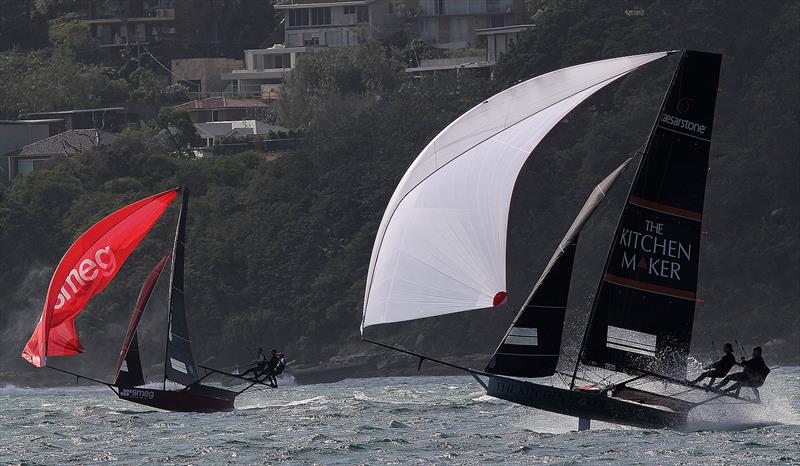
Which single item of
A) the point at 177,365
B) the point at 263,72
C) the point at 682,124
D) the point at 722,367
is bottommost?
the point at 177,365

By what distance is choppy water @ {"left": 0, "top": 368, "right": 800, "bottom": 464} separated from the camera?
69.2ft

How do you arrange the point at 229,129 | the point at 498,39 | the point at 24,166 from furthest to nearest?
the point at 498,39, the point at 229,129, the point at 24,166

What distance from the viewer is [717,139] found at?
5822cm

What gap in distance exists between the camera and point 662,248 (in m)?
21.9

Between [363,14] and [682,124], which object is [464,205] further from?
[363,14]

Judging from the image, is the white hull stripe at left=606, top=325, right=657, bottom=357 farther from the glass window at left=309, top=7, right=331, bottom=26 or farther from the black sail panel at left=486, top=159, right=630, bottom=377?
the glass window at left=309, top=7, right=331, bottom=26

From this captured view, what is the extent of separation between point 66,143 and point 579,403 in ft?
186

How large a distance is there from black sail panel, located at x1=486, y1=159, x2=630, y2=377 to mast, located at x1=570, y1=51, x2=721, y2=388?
441 mm

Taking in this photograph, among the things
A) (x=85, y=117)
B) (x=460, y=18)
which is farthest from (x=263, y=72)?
(x=85, y=117)

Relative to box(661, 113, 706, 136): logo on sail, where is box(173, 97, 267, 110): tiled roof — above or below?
below

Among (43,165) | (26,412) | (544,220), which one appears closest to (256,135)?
(43,165)

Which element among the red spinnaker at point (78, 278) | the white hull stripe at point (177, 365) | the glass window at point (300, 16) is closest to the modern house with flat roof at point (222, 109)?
the glass window at point (300, 16)

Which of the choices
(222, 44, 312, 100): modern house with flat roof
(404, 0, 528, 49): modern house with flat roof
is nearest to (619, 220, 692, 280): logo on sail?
(222, 44, 312, 100): modern house with flat roof

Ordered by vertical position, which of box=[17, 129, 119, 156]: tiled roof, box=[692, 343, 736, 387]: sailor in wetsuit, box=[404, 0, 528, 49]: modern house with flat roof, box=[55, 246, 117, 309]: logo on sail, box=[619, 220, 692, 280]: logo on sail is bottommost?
box=[17, 129, 119, 156]: tiled roof
